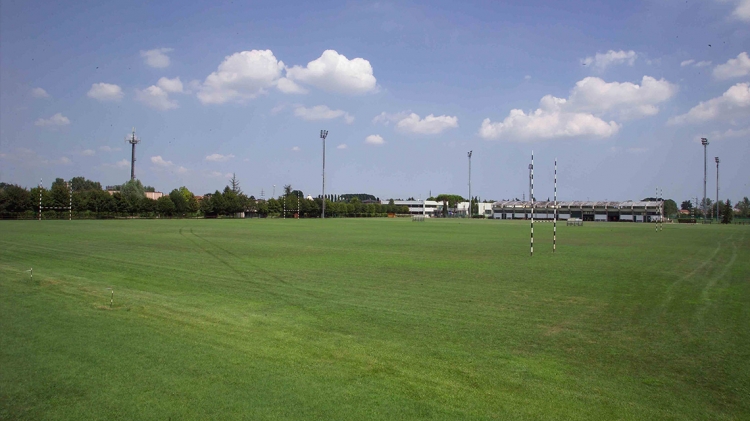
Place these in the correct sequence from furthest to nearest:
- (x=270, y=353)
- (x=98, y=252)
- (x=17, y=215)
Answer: (x=17, y=215) < (x=98, y=252) < (x=270, y=353)

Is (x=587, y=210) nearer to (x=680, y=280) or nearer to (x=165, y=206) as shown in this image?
(x=165, y=206)

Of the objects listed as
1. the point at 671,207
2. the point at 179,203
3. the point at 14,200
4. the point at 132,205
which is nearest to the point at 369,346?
the point at 14,200

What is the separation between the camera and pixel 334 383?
5.82 meters

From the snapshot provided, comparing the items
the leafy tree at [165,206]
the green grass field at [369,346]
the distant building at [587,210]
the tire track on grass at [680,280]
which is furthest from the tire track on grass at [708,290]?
the distant building at [587,210]

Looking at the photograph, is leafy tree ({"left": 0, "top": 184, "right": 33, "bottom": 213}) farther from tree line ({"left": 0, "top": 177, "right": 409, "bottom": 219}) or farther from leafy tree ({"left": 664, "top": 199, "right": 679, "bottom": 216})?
leafy tree ({"left": 664, "top": 199, "right": 679, "bottom": 216})

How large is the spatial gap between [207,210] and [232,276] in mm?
87921

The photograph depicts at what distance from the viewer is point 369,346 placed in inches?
291

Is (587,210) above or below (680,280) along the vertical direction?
above

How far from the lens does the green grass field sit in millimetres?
5268

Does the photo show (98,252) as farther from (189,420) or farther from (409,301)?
(189,420)

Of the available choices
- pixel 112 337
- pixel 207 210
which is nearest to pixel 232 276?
pixel 112 337

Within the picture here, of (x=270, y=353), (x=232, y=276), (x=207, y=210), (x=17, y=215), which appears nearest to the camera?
(x=270, y=353)

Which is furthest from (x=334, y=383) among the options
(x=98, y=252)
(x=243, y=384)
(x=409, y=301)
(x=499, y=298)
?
(x=98, y=252)

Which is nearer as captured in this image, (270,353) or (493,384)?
(493,384)
